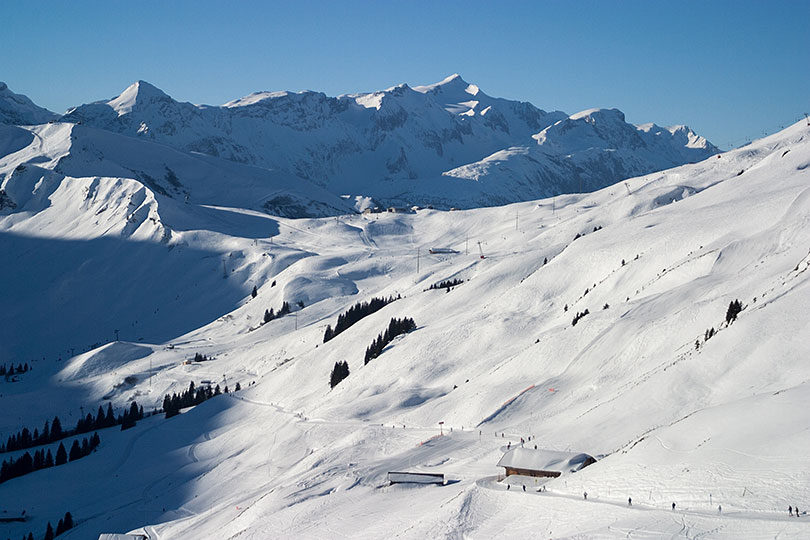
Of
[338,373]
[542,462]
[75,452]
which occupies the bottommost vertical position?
[75,452]

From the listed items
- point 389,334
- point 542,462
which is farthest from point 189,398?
point 542,462

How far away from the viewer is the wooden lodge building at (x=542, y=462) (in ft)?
144

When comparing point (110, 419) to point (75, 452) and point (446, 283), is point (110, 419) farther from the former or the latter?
point (446, 283)

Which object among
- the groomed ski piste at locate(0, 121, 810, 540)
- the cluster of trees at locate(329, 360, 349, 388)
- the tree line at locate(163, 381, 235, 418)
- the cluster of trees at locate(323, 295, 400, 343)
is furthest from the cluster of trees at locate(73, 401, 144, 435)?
the cluster of trees at locate(329, 360, 349, 388)

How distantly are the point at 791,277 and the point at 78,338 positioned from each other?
16332 centimetres

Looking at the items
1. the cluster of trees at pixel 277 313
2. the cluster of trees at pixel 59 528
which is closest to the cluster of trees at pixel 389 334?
the cluster of trees at pixel 59 528

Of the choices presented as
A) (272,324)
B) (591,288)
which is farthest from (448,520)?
(272,324)

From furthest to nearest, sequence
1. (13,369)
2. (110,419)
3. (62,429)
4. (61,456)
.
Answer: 1. (13,369)
2. (62,429)
3. (110,419)
4. (61,456)

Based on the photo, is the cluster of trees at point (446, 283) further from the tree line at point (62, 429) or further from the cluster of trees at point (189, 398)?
the tree line at point (62, 429)

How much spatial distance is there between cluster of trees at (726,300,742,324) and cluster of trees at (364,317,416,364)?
49421mm

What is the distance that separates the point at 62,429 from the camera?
11656 centimetres

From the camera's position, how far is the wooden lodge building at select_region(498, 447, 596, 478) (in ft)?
144

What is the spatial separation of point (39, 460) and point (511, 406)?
5952cm

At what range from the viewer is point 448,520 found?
39.4 metres
